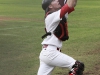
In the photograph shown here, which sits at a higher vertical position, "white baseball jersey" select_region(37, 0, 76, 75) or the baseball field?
"white baseball jersey" select_region(37, 0, 76, 75)

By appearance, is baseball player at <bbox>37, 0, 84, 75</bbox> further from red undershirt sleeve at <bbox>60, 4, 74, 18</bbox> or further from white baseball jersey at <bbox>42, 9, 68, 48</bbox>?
red undershirt sleeve at <bbox>60, 4, 74, 18</bbox>

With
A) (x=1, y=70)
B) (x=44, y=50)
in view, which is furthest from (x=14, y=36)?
(x=44, y=50)

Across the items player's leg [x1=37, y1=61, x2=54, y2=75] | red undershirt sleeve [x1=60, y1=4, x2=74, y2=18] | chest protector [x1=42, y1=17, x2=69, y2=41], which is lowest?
player's leg [x1=37, y1=61, x2=54, y2=75]

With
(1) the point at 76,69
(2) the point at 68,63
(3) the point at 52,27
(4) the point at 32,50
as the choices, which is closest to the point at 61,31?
(3) the point at 52,27

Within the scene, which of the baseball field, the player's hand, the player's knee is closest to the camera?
the player's hand

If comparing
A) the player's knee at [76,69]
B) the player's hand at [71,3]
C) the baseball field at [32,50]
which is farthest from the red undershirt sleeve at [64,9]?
the baseball field at [32,50]

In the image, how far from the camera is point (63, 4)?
5035 millimetres

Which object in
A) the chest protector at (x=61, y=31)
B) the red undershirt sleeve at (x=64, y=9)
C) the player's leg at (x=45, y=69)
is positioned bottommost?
the player's leg at (x=45, y=69)

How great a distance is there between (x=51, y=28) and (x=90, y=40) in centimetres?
958

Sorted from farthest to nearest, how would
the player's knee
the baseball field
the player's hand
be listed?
the baseball field
the player's knee
the player's hand

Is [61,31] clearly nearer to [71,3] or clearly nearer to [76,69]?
[71,3]

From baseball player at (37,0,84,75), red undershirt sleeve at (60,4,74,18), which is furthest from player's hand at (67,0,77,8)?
baseball player at (37,0,84,75)

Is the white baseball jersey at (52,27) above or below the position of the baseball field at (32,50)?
above

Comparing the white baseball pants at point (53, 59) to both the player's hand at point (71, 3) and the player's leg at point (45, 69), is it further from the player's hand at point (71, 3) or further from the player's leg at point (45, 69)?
the player's hand at point (71, 3)
